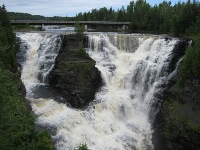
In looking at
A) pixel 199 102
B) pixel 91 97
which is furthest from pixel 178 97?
pixel 91 97

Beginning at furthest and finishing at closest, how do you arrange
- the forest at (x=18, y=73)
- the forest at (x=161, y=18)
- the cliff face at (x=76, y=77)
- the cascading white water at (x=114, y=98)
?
1. the forest at (x=161, y=18)
2. the cliff face at (x=76, y=77)
3. the cascading white water at (x=114, y=98)
4. the forest at (x=18, y=73)

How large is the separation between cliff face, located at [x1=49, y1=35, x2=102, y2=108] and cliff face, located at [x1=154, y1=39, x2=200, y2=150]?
27.7 feet

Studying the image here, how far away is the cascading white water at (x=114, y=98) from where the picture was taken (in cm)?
3206

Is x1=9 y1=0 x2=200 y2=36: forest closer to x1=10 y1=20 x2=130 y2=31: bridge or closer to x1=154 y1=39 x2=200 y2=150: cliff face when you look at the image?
x1=10 y1=20 x2=130 y2=31: bridge

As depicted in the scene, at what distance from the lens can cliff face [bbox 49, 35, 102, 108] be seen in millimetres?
38000

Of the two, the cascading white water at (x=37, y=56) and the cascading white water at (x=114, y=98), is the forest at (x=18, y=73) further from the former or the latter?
the cascading white water at (x=114, y=98)

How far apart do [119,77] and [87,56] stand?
4.52 m

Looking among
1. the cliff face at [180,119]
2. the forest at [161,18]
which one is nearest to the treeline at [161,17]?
the forest at [161,18]

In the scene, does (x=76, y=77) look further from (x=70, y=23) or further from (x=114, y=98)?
(x=70, y=23)

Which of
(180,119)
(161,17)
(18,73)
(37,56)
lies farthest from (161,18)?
(180,119)

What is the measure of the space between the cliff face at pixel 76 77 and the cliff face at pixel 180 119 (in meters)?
8.43

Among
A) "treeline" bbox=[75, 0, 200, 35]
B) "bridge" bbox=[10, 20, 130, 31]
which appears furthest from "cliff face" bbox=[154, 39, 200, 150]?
"bridge" bbox=[10, 20, 130, 31]

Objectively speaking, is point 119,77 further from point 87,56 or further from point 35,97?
point 35,97

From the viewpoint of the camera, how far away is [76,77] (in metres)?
39.6
